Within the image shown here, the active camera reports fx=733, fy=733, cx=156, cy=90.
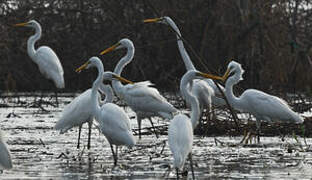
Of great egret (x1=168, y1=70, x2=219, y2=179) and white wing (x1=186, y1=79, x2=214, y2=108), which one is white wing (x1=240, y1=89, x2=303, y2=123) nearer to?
white wing (x1=186, y1=79, x2=214, y2=108)

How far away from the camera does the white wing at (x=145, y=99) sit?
37.3ft

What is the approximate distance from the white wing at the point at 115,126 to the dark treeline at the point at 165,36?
1073 centimetres

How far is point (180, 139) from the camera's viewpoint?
6.92 metres

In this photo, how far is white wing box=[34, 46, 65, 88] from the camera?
692 inches

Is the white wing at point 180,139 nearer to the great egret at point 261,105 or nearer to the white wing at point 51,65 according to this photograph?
the great egret at point 261,105

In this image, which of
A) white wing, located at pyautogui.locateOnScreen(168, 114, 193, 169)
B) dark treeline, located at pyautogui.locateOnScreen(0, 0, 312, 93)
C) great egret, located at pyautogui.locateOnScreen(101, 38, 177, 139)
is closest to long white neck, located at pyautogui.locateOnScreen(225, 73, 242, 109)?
great egret, located at pyautogui.locateOnScreen(101, 38, 177, 139)

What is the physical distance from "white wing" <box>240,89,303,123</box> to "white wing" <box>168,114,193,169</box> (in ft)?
12.2

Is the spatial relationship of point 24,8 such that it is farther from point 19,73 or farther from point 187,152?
point 187,152

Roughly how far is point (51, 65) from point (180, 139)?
11.1 meters

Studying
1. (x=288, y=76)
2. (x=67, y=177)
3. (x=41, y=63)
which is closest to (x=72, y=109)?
(x=67, y=177)

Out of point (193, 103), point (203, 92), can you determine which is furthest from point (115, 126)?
point (203, 92)

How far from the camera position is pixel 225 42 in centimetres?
2081

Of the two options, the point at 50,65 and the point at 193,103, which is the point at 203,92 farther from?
the point at 50,65

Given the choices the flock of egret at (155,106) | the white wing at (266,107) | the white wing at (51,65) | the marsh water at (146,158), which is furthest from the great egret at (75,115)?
the white wing at (51,65)
